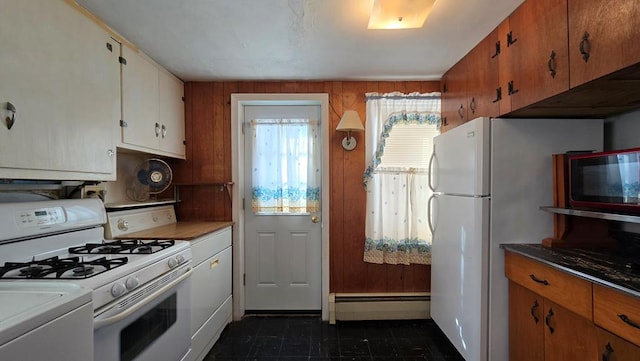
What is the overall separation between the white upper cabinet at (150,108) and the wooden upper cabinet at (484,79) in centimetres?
234

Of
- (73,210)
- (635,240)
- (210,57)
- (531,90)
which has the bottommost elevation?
(635,240)

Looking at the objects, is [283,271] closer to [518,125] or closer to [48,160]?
[48,160]

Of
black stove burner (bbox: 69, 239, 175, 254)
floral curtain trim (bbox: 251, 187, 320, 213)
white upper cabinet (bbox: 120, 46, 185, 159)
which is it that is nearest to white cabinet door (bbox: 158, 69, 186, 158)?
white upper cabinet (bbox: 120, 46, 185, 159)

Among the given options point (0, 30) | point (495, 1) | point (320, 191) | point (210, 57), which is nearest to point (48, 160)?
point (0, 30)

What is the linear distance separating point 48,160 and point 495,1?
235 cm

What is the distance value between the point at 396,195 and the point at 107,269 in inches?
84.3

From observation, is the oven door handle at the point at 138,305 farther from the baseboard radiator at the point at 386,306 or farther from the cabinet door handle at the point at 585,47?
the cabinet door handle at the point at 585,47

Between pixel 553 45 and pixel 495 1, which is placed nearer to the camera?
pixel 553 45

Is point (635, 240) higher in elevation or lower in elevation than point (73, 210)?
lower

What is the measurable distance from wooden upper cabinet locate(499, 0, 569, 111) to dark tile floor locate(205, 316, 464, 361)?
6.06 ft

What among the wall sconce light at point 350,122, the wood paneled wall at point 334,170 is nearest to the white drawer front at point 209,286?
the wood paneled wall at point 334,170

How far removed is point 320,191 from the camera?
2.81m

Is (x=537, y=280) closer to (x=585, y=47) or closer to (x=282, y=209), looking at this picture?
(x=585, y=47)

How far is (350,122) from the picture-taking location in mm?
2566
